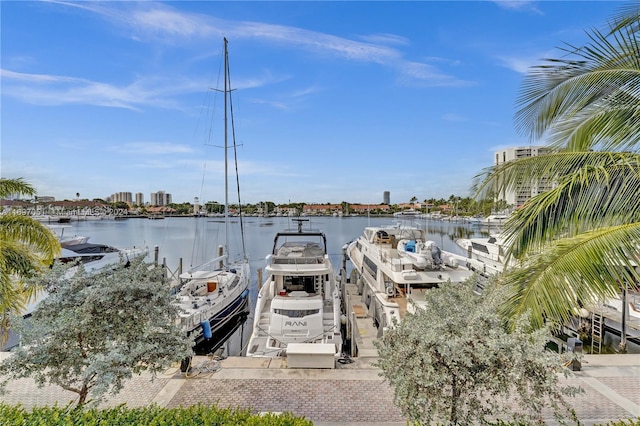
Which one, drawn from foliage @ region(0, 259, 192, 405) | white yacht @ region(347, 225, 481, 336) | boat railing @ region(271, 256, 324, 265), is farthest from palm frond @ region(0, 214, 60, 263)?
white yacht @ region(347, 225, 481, 336)

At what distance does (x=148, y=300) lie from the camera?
5.80m

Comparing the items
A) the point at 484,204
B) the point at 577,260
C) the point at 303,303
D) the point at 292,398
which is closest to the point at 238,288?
the point at 303,303

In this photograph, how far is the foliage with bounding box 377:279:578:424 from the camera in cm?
410

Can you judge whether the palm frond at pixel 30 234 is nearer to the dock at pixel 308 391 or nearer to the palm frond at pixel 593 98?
the dock at pixel 308 391

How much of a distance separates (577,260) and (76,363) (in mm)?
7567

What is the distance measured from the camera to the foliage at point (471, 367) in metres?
4.10

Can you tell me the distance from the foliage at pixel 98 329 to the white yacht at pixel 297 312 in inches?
179

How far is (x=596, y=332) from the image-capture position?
50.1ft

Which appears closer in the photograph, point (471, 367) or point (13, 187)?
point (471, 367)

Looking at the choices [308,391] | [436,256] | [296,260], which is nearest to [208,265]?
[296,260]

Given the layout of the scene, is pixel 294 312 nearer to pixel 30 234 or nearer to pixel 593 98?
pixel 30 234

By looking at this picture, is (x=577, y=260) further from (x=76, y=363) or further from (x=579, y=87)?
(x=76, y=363)

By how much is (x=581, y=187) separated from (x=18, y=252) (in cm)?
1090

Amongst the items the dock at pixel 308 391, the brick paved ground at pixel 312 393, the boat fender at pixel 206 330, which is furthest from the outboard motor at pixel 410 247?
the boat fender at pixel 206 330
